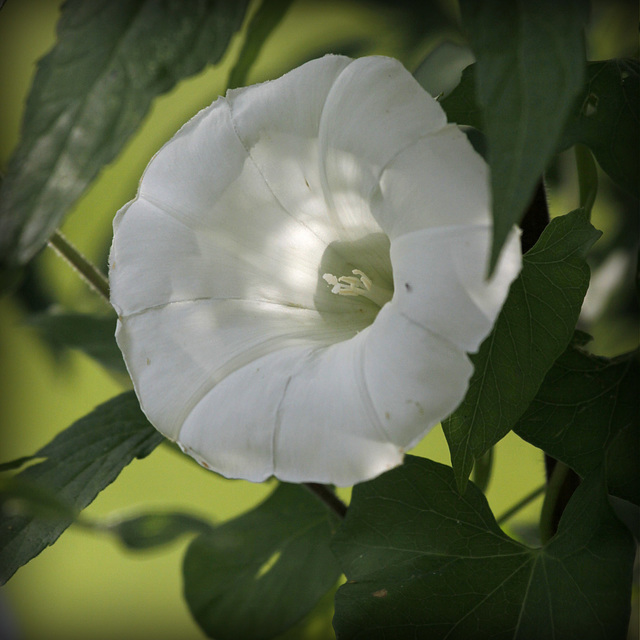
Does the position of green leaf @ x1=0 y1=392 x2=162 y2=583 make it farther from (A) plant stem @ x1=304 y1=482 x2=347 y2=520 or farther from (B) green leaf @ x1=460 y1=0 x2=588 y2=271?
(B) green leaf @ x1=460 y1=0 x2=588 y2=271

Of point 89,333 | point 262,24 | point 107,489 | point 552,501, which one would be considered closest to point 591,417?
point 552,501

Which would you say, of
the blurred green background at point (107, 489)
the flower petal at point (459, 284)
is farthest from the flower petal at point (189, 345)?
the blurred green background at point (107, 489)

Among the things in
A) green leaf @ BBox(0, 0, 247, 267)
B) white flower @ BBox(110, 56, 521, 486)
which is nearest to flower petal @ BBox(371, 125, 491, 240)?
white flower @ BBox(110, 56, 521, 486)

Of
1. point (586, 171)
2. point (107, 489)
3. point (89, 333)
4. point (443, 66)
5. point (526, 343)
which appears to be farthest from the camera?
point (107, 489)

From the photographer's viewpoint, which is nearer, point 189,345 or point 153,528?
point 189,345

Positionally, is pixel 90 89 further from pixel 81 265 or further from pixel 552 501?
pixel 552 501

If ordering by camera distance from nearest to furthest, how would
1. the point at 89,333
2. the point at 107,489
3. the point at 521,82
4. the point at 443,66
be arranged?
the point at 521,82 < the point at 443,66 < the point at 89,333 < the point at 107,489
